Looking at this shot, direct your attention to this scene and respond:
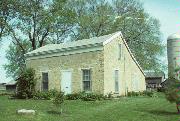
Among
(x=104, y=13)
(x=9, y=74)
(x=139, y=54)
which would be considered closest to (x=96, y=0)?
(x=104, y=13)

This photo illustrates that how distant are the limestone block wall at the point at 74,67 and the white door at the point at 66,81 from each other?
1.26 feet

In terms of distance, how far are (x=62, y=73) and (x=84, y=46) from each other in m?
3.70

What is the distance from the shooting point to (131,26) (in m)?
56.0

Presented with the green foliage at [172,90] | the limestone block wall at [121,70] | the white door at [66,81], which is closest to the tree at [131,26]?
the limestone block wall at [121,70]

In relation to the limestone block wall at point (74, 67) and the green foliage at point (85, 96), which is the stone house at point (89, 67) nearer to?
the limestone block wall at point (74, 67)

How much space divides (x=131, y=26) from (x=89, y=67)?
1111 inches

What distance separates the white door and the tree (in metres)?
25.0

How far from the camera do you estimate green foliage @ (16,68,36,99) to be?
31547 millimetres

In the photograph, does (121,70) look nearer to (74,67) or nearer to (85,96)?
(74,67)

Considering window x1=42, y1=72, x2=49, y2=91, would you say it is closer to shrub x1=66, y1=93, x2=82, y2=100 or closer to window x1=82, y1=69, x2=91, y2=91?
shrub x1=66, y1=93, x2=82, y2=100

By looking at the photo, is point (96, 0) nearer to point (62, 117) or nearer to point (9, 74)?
point (9, 74)

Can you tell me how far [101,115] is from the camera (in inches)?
695

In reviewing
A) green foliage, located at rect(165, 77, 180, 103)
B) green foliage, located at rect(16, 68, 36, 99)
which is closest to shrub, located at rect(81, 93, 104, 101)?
green foliage, located at rect(16, 68, 36, 99)

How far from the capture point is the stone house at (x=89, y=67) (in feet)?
94.3
